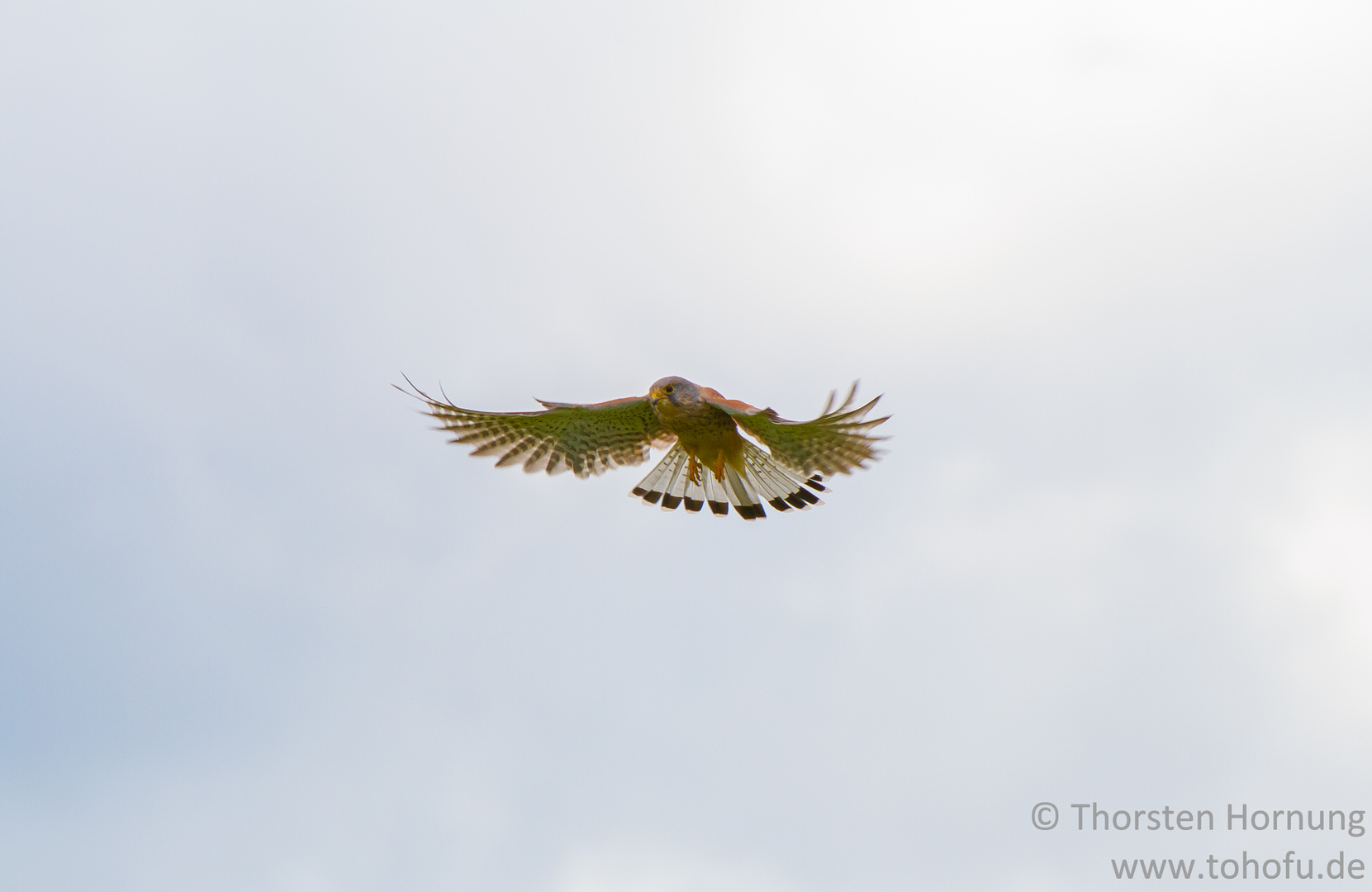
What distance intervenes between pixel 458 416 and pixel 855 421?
17.1 ft

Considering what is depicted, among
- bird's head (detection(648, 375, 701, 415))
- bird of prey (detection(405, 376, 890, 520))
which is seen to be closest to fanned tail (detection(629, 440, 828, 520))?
bird of prey (detection(405, 376, 890, 520))

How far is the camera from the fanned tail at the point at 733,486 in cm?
1488

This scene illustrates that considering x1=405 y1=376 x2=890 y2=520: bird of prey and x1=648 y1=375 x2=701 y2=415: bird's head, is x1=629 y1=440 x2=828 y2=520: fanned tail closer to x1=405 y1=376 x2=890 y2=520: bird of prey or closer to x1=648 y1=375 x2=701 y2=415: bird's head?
x1=405 y1=376 x2=890 y2=520: bird of prey

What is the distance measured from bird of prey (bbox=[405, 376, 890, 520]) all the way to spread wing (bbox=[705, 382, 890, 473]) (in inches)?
0.6

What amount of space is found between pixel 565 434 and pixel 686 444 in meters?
1.69

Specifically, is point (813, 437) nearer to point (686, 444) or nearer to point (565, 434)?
point (686, 444)

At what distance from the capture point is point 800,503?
1491cm

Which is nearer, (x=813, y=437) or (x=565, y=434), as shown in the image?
(x=813, y=437)

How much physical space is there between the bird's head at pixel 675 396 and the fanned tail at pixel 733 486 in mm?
1044

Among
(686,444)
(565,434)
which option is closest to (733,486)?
(686,444)

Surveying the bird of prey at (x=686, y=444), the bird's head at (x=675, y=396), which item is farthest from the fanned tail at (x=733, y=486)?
the bird's head at (x=675, y=396)

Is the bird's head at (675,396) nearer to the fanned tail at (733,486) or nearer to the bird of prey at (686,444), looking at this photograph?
the bird of prey at (686,444)

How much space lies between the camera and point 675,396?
1403 centimetres

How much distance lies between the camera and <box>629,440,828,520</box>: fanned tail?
48.8 ft
